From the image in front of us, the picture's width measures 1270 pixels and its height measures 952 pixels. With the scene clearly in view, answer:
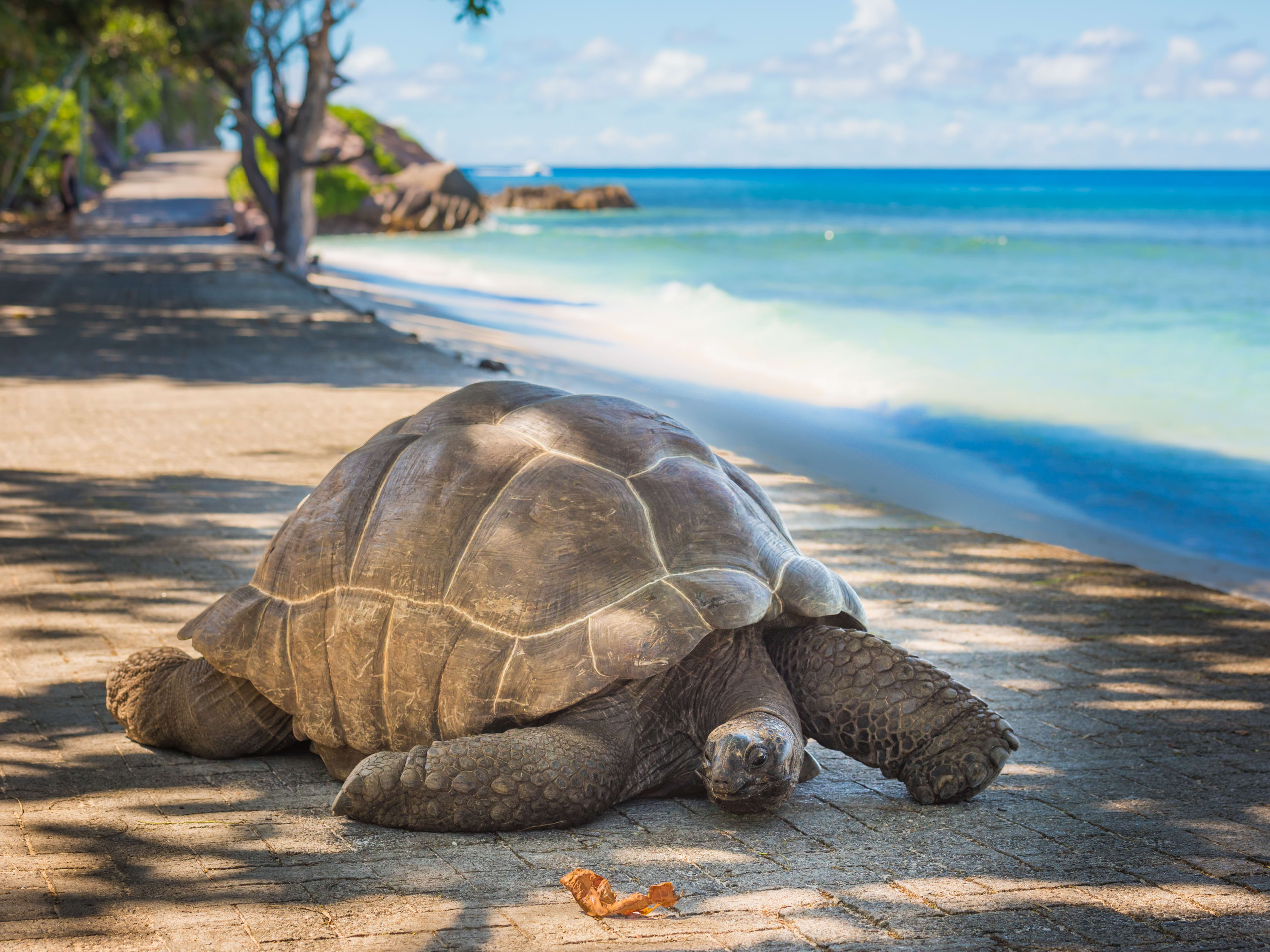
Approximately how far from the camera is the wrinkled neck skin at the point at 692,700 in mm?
3941

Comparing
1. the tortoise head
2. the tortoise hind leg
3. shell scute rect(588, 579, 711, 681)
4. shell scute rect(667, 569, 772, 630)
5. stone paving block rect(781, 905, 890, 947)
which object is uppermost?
shell scute rect(667, 569, 772, 630)

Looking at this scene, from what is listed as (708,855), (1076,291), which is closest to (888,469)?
(708,855)

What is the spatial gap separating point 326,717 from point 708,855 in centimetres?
143

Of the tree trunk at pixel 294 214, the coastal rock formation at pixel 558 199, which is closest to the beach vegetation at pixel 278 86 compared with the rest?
the tree trunk at pixel 294 214

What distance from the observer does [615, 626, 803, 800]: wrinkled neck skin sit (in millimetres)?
3941

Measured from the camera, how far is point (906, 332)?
27438 mm

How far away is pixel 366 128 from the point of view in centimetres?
5819

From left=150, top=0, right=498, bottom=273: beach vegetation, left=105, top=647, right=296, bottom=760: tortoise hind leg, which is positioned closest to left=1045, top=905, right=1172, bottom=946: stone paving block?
left=105, top=647, right=296, bottom=760: tortoise hind leg

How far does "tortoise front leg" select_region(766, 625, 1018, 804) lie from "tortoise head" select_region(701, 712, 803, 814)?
0.39 meters

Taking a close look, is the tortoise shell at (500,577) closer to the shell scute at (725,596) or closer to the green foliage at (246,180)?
the shell scute at (725,596)

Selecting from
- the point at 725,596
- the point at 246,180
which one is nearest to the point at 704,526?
the point at 725,596

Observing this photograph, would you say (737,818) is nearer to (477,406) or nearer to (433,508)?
(433,508)

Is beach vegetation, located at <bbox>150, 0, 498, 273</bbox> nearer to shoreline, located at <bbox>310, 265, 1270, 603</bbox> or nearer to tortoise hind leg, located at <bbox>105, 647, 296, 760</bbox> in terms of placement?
shoreline, located at <bbox>310, 265, 1270, 603</bbox>

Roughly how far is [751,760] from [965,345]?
23177 mm
